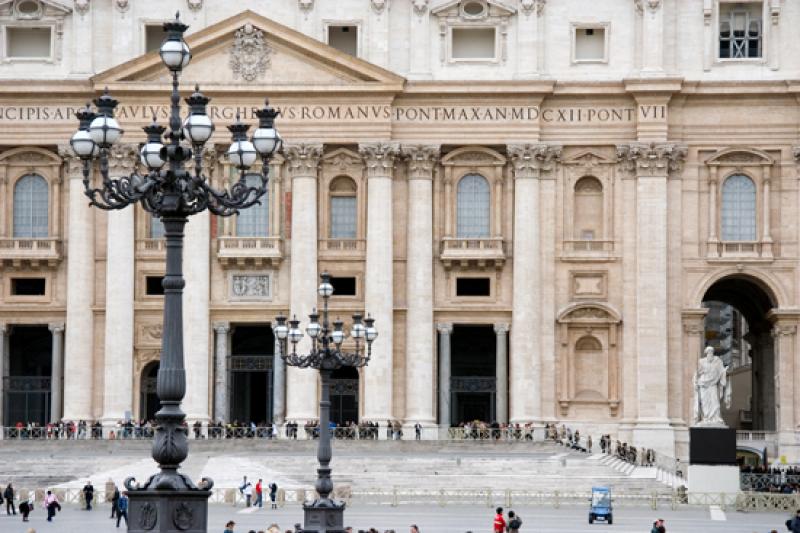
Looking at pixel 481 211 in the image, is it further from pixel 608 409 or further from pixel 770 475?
pixel 770 475

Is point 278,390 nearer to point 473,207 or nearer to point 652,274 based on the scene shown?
point 473,207

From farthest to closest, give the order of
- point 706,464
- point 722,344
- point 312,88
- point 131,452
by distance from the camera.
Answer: point 722,344 < point 312,88 < point 131,452 < point 706,464

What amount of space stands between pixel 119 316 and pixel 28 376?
18.9 ft

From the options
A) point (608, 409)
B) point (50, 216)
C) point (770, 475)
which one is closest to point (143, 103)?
point (50, 216)

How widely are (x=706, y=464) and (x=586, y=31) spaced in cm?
2464

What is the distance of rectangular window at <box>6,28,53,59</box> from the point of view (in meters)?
77.6

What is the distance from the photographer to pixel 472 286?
77.4 metres

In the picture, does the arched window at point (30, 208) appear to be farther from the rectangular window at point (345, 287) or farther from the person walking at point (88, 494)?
the person walking at point (88, 494)

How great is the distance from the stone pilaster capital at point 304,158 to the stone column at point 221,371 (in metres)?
6.43

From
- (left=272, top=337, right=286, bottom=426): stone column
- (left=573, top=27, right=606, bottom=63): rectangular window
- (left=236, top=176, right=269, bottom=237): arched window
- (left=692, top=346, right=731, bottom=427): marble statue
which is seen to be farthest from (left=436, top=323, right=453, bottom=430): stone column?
(left=692, top=346, right=731, bottom=427): marble statue

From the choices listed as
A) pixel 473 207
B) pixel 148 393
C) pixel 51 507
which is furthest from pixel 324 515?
pixel 148 393

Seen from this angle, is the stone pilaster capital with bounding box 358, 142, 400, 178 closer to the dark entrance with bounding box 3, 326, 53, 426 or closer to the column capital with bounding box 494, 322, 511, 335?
the column capital with bounding box 494, 322, 511, 335

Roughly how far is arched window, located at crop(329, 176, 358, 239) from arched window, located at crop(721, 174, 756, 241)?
1405 cm

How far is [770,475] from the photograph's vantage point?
62.7m
